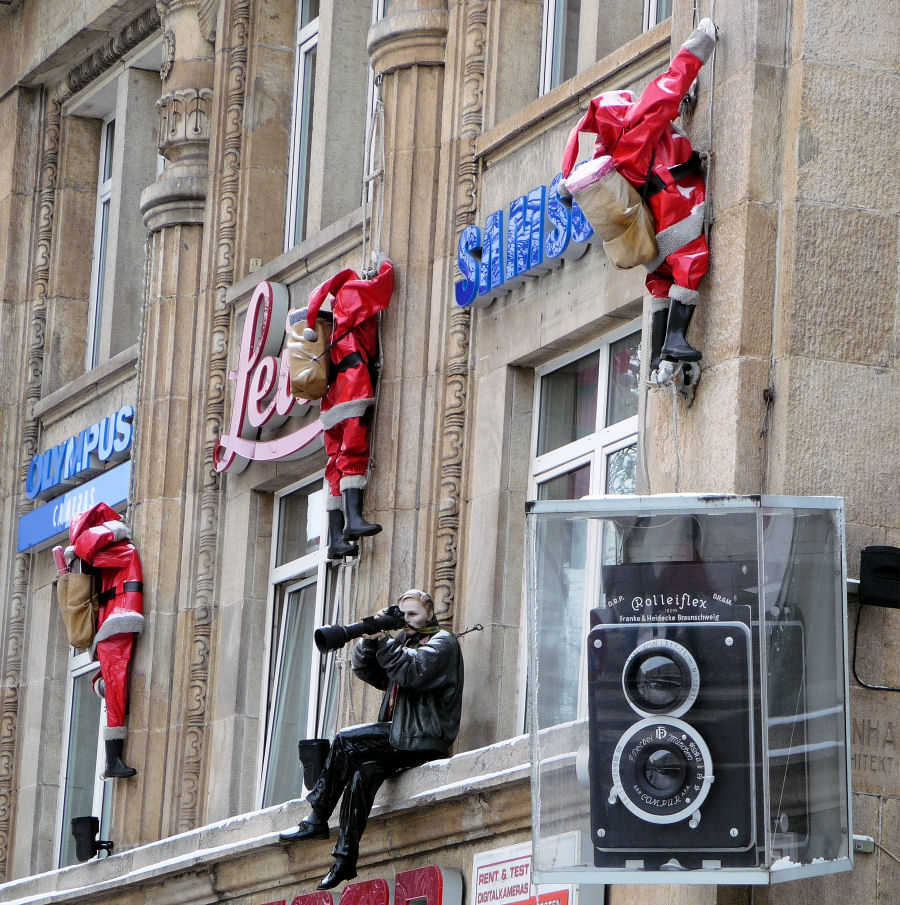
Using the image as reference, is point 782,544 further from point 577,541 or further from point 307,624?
point 307,624

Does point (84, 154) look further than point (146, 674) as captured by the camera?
Yes

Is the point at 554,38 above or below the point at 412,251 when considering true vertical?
above

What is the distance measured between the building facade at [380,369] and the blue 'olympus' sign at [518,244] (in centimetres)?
3

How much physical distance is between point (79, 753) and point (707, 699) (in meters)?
11.3

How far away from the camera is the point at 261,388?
18484 millimetres

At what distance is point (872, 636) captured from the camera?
12.5 metres

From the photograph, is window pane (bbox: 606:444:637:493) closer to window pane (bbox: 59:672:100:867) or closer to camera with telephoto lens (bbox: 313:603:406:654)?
camera with telephoto lens (bbox: 313:603:406:654)

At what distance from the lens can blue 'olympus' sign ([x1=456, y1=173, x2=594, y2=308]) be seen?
1534 cm

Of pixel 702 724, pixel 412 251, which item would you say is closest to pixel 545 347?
pixel 412 251

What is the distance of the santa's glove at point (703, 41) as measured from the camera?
13.2 meters

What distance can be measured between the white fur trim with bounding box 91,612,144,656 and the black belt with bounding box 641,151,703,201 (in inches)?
297

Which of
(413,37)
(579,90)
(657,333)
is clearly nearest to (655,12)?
(579,90)

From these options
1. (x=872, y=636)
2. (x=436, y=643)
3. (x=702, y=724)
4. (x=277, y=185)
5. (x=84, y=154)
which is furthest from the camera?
(x=84, y=154)

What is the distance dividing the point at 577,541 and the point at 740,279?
1488 mm
